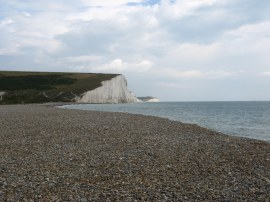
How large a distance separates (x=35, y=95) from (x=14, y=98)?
808 cm

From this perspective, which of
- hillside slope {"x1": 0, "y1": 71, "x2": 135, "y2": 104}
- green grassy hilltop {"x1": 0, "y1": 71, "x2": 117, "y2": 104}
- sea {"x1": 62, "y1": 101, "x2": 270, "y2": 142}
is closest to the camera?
sea {"x1": 62, "y1": 101, "x2": 270, "y2": 142}

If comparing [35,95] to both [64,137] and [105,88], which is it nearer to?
[105,88]

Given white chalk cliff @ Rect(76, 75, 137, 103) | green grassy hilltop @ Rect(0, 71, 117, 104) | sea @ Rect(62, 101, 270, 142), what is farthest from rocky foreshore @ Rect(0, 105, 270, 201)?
white chalk cliff @ Rect(76, 75, 137, 103)

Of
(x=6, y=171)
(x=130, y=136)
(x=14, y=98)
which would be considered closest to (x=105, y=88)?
(x=14, y=98)

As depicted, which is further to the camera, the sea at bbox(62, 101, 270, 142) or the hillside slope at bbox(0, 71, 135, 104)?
the hillside slope at bbox(0, 71, 135, 104)

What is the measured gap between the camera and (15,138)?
18.8 meters

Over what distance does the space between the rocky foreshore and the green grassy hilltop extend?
8729cm

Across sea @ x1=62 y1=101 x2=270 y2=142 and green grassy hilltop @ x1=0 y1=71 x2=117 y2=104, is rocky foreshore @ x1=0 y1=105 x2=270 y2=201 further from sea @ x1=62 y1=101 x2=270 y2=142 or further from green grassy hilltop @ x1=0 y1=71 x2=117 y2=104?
green grassy hilltop @ x1=0 y1=71 x2=117 y2=104

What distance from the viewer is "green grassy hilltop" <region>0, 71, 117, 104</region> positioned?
105 metres

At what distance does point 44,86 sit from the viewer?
127812 mm

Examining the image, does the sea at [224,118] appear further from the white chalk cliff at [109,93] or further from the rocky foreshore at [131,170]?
the white chalk cliff at [109,93]

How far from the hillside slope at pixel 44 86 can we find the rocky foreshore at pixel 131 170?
8729 centimetres

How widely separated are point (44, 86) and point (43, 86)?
1.15 ft

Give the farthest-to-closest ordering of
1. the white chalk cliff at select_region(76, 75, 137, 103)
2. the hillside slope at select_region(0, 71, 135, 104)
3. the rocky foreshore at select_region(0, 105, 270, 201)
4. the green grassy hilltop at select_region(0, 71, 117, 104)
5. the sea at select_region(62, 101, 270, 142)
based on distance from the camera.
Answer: the white chalk cliff at select_region(76, 75, 137, 103), the hillside slope at select_region(0, 71, 135, 104), the green grassy hilltop at select_region(0, 71, 117, 104), the sea at select_region(62, 101, 270, 142), the rocky foreshore at select_region(0, 105, 270, 201)
